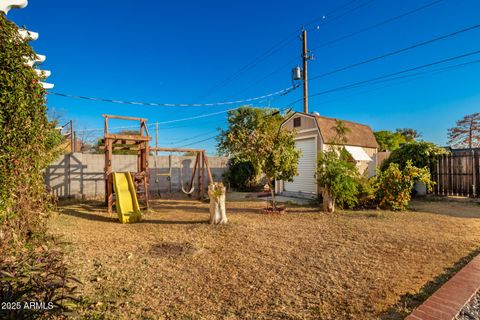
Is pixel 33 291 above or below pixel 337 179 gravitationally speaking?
below

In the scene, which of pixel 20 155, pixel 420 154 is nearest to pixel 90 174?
pixel 20 155

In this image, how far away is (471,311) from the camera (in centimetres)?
245

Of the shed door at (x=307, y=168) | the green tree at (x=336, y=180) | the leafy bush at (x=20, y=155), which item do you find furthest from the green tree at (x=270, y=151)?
the leafy bush at (x=20, y=155)

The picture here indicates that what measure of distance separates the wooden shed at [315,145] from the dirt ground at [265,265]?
162 inches

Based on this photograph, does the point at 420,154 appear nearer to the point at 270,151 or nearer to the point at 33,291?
the point at 270,151

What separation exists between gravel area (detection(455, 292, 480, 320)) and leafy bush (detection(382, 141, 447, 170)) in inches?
388

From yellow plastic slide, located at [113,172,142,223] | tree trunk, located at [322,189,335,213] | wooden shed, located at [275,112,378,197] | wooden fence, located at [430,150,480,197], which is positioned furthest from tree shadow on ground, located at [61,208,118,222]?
wooden fence, located at [430,150,480,197]

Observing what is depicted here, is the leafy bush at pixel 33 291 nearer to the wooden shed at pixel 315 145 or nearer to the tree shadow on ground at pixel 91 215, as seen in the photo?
the tree shadow on ground at pixel 91 215

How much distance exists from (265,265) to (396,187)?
6.78 metres

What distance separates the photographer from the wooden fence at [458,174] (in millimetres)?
10195

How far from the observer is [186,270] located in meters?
3.63

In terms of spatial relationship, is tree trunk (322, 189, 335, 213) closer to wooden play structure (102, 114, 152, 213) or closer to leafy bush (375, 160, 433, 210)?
leafy bush (375, 160, 433, 210)

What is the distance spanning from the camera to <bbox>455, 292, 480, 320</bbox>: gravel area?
236cm

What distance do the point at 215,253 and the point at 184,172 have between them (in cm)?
1075
